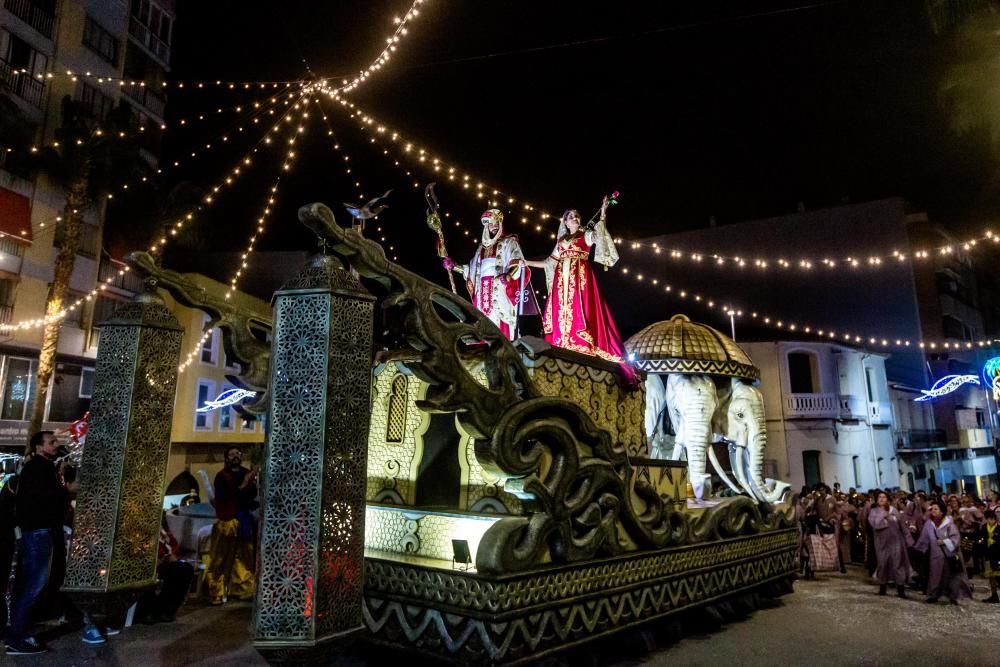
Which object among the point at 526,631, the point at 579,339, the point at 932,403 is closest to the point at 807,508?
the point at 579,339

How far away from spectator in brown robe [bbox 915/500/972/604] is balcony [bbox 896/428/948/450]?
18587mm

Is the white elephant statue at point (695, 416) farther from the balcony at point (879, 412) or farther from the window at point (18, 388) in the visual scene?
the balcony at point (879, 412)

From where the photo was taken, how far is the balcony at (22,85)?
54.1 ft

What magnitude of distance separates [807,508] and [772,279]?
14.7 m

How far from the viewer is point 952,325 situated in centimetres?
2467

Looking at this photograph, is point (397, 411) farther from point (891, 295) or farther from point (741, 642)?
point (891, 295)

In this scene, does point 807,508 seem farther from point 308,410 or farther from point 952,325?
point 952,325

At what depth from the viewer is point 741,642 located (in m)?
6.00

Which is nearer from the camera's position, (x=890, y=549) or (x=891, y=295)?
(x=890, y=549)

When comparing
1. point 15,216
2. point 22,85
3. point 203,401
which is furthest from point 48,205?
point 203,401

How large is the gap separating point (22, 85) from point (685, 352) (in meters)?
20.3

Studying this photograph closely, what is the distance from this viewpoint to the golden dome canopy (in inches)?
347

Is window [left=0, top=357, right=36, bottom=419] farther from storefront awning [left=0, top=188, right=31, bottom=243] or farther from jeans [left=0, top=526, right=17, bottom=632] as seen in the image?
jeans [left=0, top=526, right=17, bottom=632]

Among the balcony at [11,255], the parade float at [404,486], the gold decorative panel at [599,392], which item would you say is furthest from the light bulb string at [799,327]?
the balcony at [11,255]
